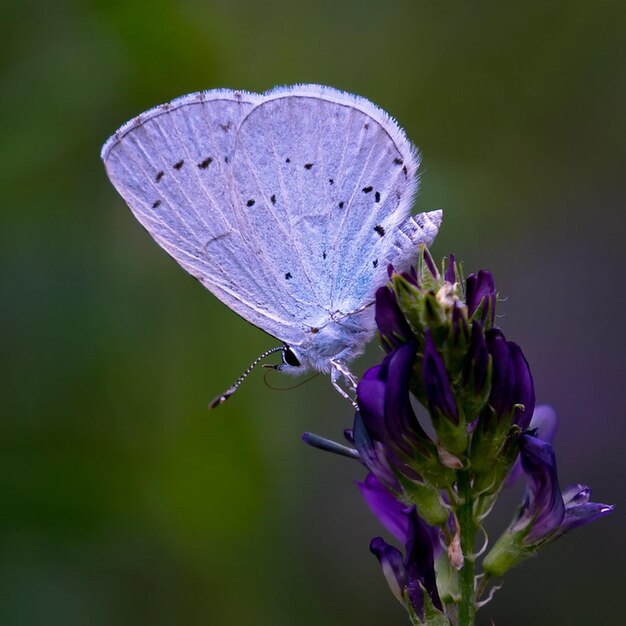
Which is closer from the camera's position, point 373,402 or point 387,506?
point 373,402

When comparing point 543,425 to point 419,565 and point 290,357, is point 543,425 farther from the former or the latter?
point 290,357

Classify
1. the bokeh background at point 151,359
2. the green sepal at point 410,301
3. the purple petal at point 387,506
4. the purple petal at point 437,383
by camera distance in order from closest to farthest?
the purple petal at point 437,383
the green sepal at point 410,301
the purple petal at point 387,506
the bokeh background at point 151,359

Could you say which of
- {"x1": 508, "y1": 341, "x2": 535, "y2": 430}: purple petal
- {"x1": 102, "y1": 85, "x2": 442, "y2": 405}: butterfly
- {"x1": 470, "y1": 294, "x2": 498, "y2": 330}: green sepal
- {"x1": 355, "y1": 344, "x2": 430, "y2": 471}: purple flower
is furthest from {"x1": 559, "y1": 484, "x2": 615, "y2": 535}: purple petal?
{"x1": 102, "y1": 85, "x2": 442, "y2": 405}: butterfly

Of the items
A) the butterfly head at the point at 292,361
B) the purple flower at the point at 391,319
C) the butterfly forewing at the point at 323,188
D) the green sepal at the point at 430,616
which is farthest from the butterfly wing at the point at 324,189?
the green sepal at the point at 430,616

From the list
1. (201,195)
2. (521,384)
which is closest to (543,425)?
(521,384)

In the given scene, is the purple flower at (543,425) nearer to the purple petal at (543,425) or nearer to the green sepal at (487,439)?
the purple petal at (543,425)

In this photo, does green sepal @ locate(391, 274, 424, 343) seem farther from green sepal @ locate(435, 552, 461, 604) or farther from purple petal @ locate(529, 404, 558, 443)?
green sepal @ locate(435, 552, 461, 604)

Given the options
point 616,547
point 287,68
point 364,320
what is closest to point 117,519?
point 364,320
